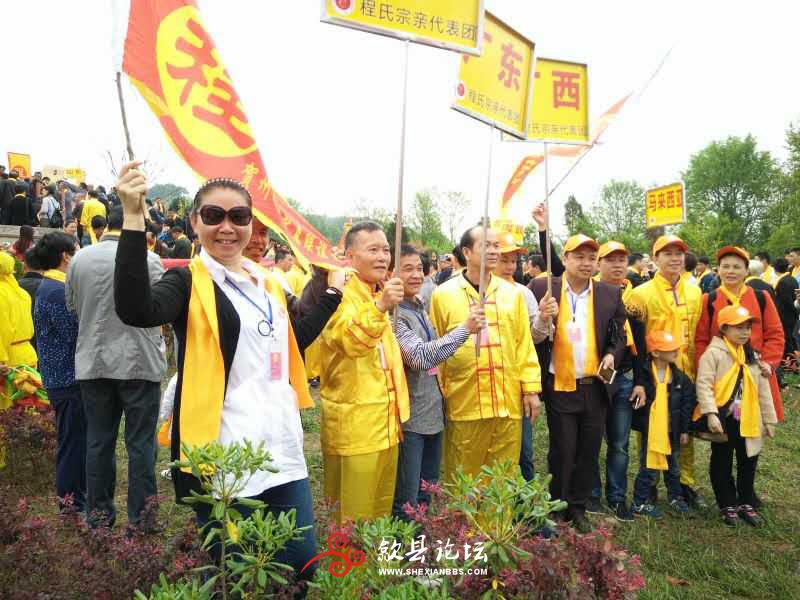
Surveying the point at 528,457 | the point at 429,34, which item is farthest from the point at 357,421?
the point at 528,457

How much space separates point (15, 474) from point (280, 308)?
3.77m

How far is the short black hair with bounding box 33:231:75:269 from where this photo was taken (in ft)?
14.0

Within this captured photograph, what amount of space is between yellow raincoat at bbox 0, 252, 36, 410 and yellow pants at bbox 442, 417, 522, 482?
364 cm

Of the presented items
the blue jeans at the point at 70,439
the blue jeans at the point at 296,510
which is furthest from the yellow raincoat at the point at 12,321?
the blue jeans at the point at 296,510

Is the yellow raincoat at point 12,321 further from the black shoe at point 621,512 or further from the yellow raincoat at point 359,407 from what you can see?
the black shoe at point 621,512

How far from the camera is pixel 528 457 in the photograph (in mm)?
4949

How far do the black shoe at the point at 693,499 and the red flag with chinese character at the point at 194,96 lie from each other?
3853 millimetres

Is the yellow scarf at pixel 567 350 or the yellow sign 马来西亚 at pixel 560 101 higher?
the yellow sign 马来西亚 at pixel 560 101

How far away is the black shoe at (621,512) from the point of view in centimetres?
444

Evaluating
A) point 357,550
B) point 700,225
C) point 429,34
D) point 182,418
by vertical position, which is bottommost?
point 357,550

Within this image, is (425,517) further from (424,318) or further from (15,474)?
(15,474)

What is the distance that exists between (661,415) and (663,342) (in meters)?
0.56

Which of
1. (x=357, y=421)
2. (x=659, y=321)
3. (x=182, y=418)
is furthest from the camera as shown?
(x=659, y=321)

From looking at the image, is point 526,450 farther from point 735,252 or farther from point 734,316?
point 735,252
